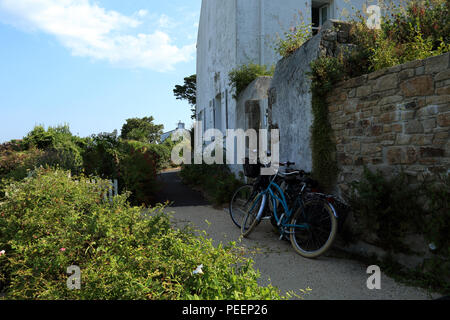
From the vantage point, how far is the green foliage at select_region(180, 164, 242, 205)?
7.39 meters

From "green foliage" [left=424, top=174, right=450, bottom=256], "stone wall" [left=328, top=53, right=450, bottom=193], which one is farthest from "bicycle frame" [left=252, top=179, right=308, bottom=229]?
"green foliage" [left=424, top=174, right=450, bottom=256]

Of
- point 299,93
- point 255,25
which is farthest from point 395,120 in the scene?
point 255,25

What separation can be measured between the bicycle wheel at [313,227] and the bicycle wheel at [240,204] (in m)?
1.13

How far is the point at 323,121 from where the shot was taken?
4523 millimetres

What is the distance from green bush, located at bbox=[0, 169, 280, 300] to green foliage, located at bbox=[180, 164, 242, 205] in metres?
4.18

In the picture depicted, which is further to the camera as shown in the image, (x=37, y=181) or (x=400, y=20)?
Answer: (x=400, y=20)

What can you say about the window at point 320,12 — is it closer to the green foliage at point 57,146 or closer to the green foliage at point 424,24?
the green foliage at point 424,24

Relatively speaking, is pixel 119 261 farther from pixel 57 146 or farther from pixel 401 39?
pixel 57 146

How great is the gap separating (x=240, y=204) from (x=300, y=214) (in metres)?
2.68

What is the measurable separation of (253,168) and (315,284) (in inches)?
91.2

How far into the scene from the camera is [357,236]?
3867 millimetres

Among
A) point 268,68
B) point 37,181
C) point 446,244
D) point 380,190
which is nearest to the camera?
point 446,244
